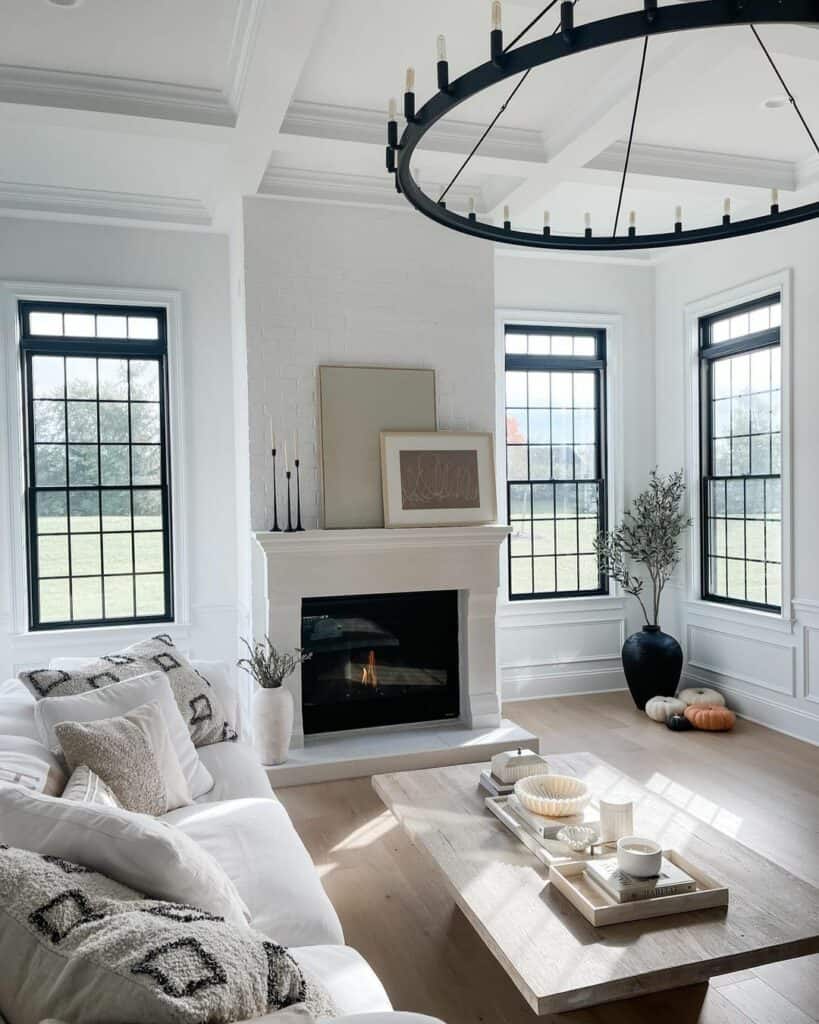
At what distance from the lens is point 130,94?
142 inches

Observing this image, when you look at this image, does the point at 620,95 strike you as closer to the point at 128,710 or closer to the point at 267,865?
the point at 128,710

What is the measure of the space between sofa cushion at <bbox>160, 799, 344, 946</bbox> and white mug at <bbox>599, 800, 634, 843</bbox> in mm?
854

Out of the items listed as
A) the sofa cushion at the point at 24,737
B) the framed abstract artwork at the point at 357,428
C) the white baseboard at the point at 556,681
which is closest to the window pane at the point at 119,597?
the framed abstract artwork at the point at 357,428

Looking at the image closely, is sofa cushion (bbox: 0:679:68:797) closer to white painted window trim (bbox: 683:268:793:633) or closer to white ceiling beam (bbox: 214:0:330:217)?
white ceiling beam (bbox: 214:0:330:217)

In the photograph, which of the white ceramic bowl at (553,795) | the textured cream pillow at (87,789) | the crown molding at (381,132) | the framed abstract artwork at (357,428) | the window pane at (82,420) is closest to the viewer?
the textured cream pillow at (87,789)

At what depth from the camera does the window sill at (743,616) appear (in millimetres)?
5086

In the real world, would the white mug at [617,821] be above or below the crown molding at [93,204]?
below

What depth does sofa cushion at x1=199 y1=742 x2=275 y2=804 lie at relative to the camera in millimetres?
2900

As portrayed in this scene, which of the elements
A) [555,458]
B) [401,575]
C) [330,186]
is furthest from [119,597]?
[555,458]

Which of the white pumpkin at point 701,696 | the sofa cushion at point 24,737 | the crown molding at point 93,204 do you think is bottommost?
the white pumpkin at point 701,696

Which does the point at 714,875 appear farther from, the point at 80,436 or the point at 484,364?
the point at 80,436

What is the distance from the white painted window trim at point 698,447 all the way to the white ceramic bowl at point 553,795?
2828mm

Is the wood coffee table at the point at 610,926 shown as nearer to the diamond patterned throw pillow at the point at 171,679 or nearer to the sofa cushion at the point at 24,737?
the diamond patterned throw pillow at the point at 171,679

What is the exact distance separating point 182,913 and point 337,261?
13.3 ft
